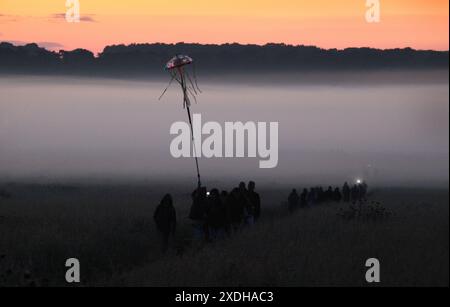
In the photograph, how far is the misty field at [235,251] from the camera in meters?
14.0

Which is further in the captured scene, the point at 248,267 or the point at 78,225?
the point at 78,225

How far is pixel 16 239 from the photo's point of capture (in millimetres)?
18844

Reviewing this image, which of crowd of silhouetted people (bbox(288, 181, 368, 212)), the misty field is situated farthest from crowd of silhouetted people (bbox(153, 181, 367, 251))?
crowd of silhouetted people (bbox(288, 181, 368, 212))

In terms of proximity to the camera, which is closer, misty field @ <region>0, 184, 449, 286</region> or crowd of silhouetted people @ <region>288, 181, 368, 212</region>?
misty field @ <region>0, 184, 449, 286</region>

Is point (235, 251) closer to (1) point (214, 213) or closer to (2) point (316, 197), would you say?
(1) point (214, 213)

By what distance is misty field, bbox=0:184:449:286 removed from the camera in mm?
14000

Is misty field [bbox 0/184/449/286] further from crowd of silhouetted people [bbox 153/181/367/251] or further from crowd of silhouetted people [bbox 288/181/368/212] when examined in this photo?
crowd of silhouetted people [bbox 288/181/368/212]

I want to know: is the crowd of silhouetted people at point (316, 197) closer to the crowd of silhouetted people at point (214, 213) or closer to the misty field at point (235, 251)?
the misty field at point (235, 251)

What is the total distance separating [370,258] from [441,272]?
1.53 m

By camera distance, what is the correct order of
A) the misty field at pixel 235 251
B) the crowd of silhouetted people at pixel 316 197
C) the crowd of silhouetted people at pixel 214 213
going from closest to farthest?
the misty field at pixel 235 251
the crowd of silhouetted people at pixel 214 213
the crowd of silhouetted people at pixel 316 197

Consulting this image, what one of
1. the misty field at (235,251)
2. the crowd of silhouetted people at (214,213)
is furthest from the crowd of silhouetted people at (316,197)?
the crowd of silhouetted people at (214,213)
